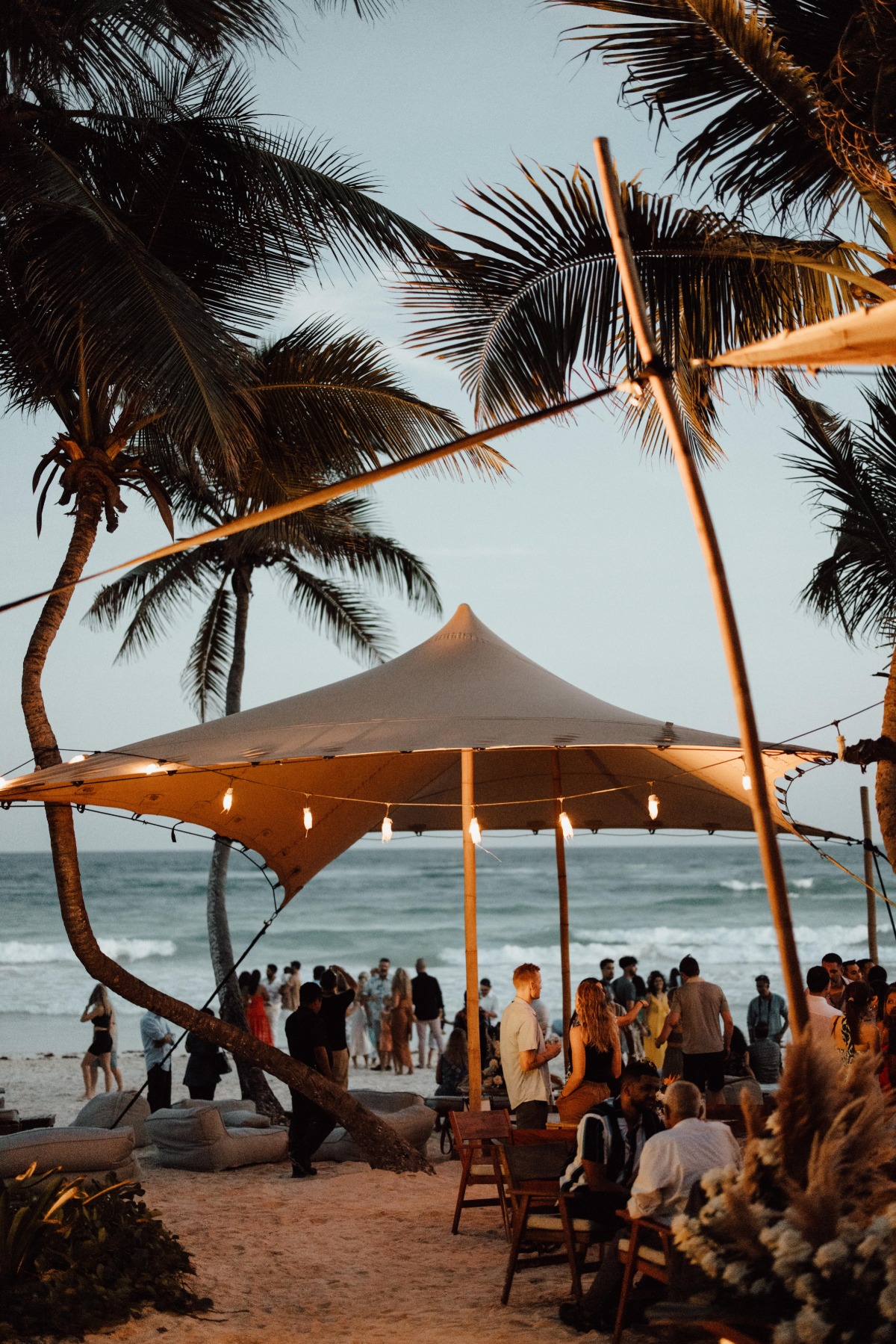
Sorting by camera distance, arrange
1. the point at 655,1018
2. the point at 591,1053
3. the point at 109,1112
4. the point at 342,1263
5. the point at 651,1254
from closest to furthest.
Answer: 1. the point at 651,1254
2. the point at 342,1263
3. the point at 591,1053
4. the point at 109,1112
5. the point at 655,1018

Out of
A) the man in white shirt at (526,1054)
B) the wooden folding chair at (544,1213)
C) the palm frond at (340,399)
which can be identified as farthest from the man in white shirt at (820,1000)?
the palm frond at (340,399)

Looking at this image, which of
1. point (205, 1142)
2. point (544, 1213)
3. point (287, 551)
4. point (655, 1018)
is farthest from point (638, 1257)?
point (287, 551)

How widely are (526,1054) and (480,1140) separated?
62 cm

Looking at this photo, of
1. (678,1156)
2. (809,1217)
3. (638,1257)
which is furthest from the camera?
(638,1257)

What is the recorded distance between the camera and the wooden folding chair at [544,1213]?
5.39 m

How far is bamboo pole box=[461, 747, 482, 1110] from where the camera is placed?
8.16 metres

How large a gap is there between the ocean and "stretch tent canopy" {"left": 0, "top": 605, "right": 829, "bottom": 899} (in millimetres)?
17223

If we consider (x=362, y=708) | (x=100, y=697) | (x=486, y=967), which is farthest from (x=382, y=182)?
(x=486, y=967)

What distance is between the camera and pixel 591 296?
5.82m

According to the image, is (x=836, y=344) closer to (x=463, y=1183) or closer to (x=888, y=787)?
(x=888, y=787)

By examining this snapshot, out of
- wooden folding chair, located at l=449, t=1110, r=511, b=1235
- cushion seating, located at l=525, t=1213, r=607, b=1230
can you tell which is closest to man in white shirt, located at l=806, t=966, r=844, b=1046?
wooden folding chair, located at l=449, t=1110, r=511, b=1235

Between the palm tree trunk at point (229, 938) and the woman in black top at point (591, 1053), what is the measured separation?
158 inches

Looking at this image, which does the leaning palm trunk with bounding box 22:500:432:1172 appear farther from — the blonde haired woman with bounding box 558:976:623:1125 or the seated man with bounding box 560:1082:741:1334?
the seated man with bounding box 560:1082:741:1334

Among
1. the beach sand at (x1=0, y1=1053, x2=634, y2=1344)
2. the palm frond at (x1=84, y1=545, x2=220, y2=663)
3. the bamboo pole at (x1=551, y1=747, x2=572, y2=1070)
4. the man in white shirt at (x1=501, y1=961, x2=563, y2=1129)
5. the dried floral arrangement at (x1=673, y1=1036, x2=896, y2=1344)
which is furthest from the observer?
the palm frond at (x1=84, y1=545, x2=220, y2=663)
